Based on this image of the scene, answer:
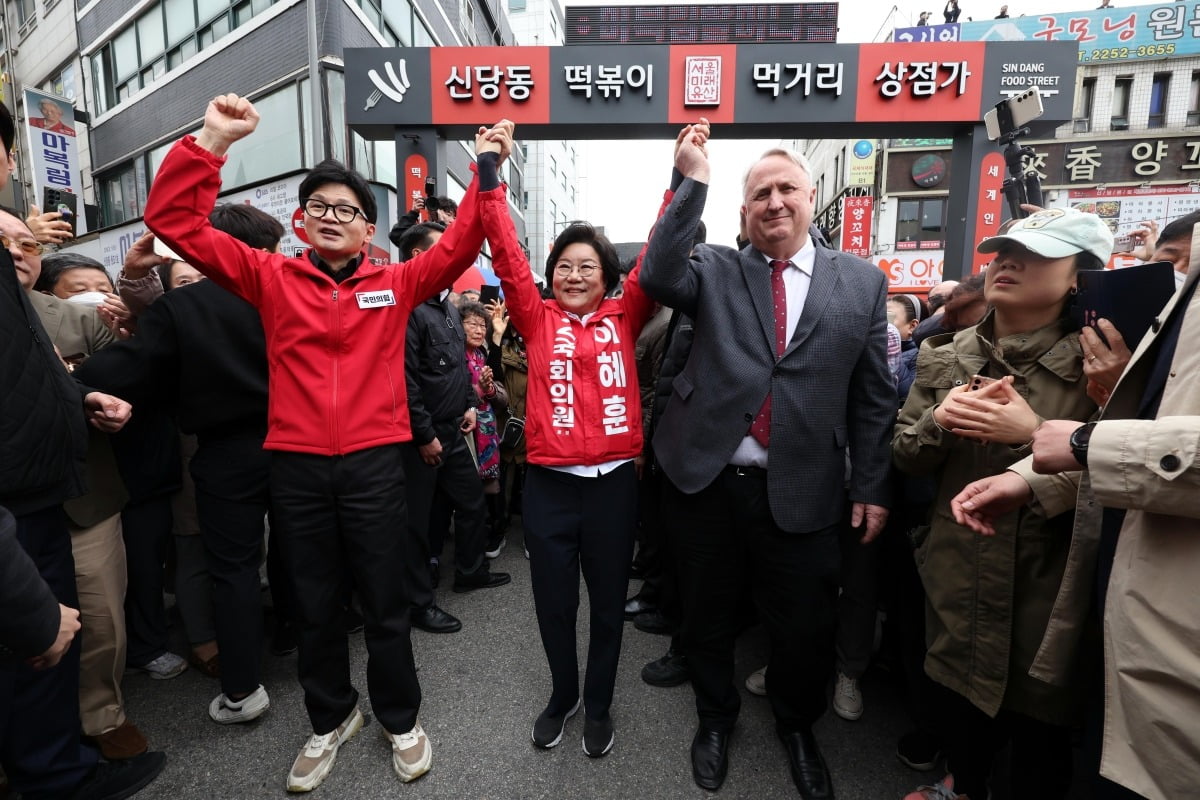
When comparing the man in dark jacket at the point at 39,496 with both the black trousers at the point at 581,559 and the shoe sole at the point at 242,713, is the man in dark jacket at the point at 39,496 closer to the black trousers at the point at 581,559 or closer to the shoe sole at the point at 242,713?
the shoe sole at the point at 242,713

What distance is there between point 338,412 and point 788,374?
1529mm

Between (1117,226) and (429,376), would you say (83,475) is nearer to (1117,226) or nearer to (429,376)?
(429,376)

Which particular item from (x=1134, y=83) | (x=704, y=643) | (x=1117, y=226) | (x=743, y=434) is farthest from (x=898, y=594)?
(x=1134, y=83)

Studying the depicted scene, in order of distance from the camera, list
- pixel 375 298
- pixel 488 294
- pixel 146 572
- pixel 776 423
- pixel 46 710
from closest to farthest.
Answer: pixel 46 710, pixel 776 423, pixel 375 298, pixel 146 572, pixel 488 294

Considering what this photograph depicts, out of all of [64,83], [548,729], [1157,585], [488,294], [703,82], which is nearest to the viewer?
[1157,585]

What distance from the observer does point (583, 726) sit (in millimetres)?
2258

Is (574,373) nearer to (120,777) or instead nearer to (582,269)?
(582,269)

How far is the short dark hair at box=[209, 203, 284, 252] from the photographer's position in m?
2.29

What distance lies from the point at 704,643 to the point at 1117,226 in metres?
25.3

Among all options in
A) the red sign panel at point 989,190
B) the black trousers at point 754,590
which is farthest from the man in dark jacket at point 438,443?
the red sign panel at point 989,190

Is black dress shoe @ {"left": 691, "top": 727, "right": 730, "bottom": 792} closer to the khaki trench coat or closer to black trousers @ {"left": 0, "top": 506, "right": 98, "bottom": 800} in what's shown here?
the khaki trench coat

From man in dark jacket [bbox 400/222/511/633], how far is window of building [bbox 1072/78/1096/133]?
2584cm

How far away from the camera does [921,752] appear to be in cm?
206

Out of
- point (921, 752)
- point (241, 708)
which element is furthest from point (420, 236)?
point (921, 752)
